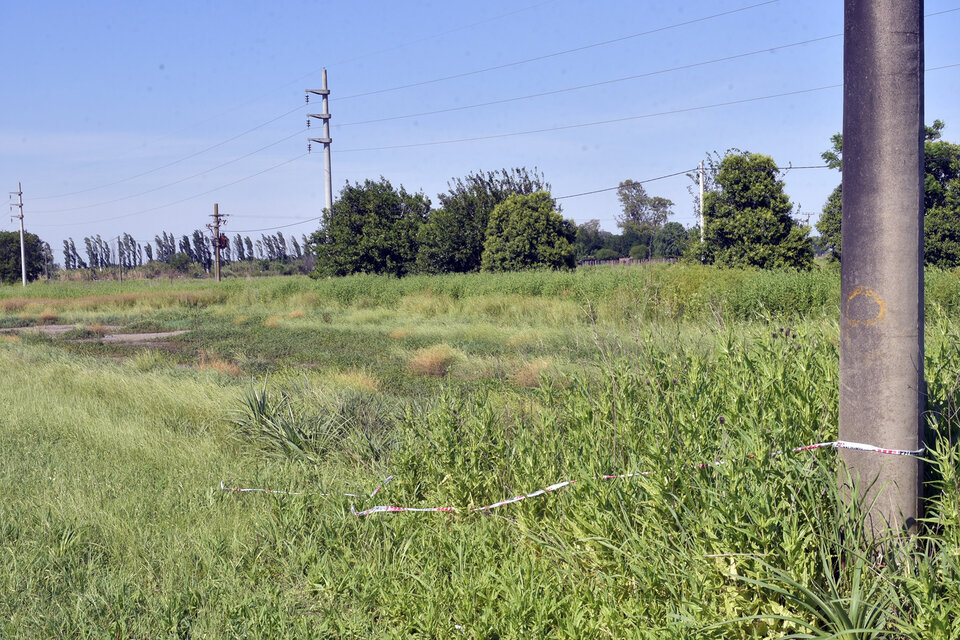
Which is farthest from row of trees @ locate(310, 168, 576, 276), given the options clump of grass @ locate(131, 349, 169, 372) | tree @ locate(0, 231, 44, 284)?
tree @ locate(0, 231, 44, 284)

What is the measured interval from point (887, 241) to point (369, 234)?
28460mm

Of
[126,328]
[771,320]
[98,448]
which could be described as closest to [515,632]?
[771,320]

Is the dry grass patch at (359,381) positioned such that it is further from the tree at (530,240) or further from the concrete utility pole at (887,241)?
the tree at (530,240)

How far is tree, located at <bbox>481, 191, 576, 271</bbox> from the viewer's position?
28.8m

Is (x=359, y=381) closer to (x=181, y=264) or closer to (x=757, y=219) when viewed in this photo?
(x=757, y=219)

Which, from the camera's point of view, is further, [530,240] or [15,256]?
[15,256]

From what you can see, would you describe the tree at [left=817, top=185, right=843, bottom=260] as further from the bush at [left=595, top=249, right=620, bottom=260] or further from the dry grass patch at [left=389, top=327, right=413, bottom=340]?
the bush at [left=595, top=249, right=620, bottom=260]

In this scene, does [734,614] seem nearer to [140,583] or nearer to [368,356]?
[140,583]

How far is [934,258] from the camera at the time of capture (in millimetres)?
24406

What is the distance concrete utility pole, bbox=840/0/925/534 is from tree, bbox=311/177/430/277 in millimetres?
27894

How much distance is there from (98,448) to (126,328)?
17.7 m

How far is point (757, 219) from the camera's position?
20.7m

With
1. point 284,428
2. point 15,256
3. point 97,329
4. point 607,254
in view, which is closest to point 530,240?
point 97,329

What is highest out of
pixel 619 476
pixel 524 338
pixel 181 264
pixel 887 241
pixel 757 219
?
pixel 181 264
